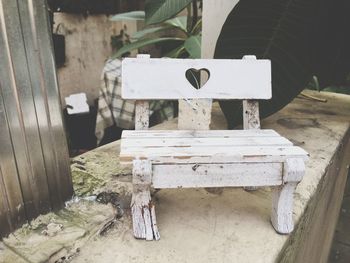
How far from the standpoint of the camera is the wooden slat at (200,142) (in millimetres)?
780

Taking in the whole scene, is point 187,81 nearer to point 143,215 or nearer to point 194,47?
point 143,215

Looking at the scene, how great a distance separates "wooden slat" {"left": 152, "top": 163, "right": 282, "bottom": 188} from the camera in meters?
0.71

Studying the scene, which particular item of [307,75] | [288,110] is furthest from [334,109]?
[307,75]

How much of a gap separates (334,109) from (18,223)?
1.59 meters

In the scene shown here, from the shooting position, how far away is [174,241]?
29.5 inches

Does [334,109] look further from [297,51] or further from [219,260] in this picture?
[219,260]

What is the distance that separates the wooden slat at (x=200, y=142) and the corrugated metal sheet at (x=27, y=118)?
190mm

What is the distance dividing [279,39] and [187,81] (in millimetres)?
485

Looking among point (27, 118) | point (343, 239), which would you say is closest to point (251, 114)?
point (27, 118)

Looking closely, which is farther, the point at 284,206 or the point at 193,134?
the point at 193,134

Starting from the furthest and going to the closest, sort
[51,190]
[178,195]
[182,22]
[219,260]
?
[182,22]
[178,195]
[51,190]
[219,260]

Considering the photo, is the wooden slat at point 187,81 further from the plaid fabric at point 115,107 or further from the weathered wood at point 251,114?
the plaid fabric at point 115,107

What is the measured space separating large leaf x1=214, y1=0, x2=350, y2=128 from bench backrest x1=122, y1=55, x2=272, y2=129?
0.83 ft

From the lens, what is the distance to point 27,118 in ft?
2.42
